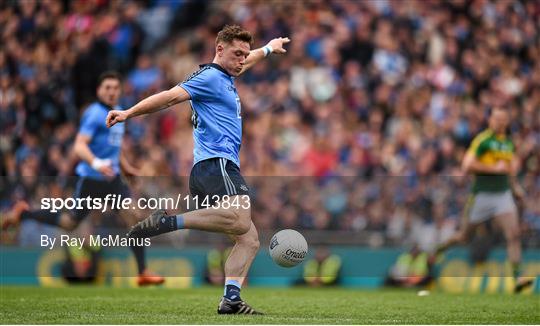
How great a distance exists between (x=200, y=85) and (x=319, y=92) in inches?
478

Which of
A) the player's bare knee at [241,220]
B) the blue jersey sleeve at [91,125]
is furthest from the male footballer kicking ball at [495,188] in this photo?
the player's bare knee at [241,220]

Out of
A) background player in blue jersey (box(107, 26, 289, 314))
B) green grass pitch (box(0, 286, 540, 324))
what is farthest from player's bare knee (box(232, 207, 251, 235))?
green grass pitch (box(0, 286, 540, 324))

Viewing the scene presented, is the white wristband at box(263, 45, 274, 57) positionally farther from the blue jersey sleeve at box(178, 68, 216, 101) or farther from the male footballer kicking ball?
the male footballer kicking ball

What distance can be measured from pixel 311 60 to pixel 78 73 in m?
4.78

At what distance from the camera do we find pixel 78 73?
22203mm

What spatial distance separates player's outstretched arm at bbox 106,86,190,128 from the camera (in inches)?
391

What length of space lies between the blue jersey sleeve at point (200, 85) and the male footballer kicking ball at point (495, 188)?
21.7 feet

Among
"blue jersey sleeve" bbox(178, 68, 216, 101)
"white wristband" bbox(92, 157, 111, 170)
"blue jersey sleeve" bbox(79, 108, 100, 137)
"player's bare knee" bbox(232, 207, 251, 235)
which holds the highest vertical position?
"blue jersey sleeve" bbox(79, 108, 100, 137)

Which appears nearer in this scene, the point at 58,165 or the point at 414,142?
the point at 58,165

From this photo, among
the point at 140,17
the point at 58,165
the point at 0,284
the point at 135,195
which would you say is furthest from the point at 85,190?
the point at 140,17

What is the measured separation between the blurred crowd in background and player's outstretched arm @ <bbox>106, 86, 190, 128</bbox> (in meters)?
8.02

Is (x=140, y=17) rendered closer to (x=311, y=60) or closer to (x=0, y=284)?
(x=311, y=60)

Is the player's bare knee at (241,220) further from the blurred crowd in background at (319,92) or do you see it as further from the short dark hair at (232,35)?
the blurred crowd in background at (319,92)

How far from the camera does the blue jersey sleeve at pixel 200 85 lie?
10445mm
